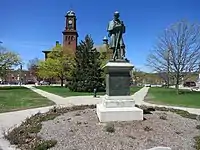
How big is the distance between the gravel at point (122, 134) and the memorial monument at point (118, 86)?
35cm

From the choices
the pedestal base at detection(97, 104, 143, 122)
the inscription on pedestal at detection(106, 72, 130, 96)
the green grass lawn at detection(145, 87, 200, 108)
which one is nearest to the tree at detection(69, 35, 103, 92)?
the green grass lawn at detection(145, 87, 200, 108)

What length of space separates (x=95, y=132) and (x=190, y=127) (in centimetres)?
334

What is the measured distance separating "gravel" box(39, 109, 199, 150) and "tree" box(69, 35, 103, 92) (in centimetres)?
2968

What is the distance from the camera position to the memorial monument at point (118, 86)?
9.31 m

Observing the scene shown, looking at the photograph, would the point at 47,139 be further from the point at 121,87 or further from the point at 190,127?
the point at 190,127

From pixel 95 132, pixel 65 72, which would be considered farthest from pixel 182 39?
pixel 95 132

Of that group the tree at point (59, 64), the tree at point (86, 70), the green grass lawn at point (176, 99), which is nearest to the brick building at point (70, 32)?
the tree at point (59, 64)

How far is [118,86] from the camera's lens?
1004cm

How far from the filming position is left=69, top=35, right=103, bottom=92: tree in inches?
1564

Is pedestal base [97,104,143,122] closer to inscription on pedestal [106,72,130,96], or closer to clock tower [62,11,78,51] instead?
inscription on pedestal [106,72,130,96]

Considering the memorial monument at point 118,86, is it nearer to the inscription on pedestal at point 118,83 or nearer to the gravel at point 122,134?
the inscription on pedestal at point 118,83

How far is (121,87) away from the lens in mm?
10062

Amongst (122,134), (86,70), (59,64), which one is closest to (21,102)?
(122,134)

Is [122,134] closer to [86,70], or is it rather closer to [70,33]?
[86,70]
